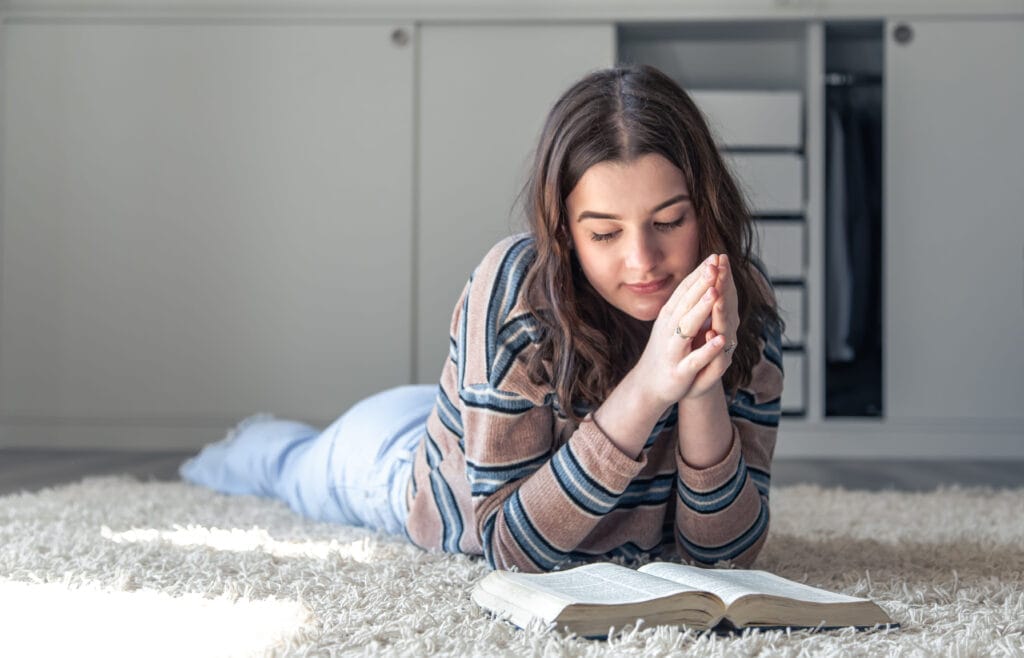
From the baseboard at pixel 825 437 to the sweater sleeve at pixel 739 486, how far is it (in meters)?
2.42

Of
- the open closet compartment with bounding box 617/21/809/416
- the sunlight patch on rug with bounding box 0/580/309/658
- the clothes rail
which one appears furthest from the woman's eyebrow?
the clothes rail

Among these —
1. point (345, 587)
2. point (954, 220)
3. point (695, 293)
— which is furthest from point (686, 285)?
point (954, 220)

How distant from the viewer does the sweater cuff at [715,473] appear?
125 centimetres

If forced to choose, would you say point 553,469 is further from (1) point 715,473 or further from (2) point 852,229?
(2) point 852,229

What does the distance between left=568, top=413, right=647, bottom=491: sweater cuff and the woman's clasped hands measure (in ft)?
0.26

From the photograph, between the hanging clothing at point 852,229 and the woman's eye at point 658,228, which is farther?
the hanging clothing at point 852,229

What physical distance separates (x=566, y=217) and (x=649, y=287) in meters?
0.13

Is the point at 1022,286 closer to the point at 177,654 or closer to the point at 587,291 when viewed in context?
the point at 587,291

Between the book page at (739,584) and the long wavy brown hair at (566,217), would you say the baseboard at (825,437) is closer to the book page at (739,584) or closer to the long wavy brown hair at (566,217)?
the long wavy brown hair at (566,217)

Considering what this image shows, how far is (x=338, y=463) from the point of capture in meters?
1.93

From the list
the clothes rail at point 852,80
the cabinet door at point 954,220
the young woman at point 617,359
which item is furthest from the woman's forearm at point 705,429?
the clothes rail at point 852,80

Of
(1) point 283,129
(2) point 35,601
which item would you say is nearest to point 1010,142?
(1) point 283,129

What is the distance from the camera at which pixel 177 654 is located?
939 mm

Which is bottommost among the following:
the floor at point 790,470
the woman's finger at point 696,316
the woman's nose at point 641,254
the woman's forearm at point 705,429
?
the floor at point 790,470
